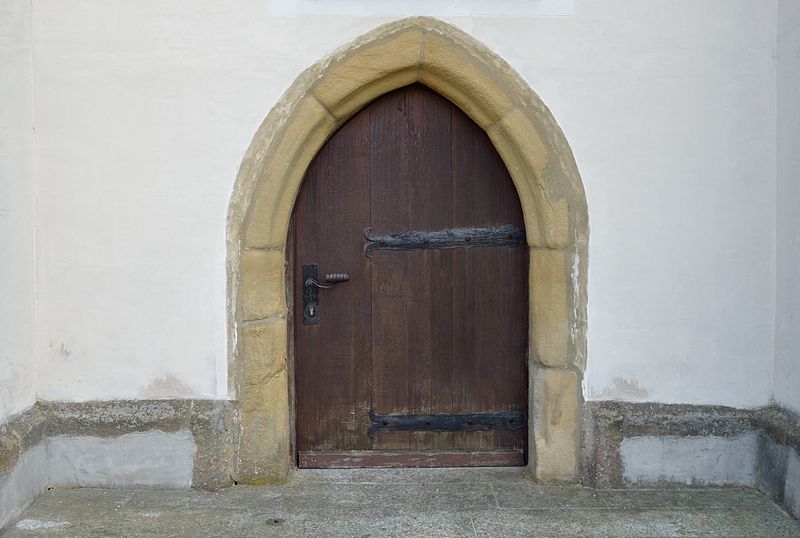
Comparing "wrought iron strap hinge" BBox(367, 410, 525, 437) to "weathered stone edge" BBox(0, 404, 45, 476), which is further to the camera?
"wrought iron strap hinge" BBox(367, 410, 525, 437)

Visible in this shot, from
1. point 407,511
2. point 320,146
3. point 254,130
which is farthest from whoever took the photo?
point 320,146

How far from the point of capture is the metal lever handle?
3611 mm

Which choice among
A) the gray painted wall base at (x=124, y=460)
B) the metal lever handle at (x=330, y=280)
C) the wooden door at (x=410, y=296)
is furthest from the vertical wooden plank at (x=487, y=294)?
the gray painted wall base at (x=124, y=460)

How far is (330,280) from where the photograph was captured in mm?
3623

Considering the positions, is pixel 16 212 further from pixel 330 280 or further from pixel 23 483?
pixel 330 280

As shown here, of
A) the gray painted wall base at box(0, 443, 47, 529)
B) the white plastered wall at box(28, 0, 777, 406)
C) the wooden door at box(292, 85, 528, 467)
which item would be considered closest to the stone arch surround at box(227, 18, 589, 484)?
the white plastered wall at box(28, 0, 777, 406)

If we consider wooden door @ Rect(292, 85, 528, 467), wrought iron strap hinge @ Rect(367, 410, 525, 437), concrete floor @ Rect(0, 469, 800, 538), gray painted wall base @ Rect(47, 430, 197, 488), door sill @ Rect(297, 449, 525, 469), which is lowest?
concrete floor @ Rect(0, 469, 800, 538)

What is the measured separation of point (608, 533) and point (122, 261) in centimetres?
228

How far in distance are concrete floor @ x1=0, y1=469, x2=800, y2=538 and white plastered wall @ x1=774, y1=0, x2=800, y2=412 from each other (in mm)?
561

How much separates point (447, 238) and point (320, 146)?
0.72 m

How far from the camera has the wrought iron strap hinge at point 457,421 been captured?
12.1 ft

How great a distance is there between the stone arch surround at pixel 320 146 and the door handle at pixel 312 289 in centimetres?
18

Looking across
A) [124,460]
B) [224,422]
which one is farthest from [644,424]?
[124,460]

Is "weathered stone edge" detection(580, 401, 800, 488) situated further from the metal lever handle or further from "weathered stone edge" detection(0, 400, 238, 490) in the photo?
"weathered stone edge" detection(0, 400, 238, 490)
